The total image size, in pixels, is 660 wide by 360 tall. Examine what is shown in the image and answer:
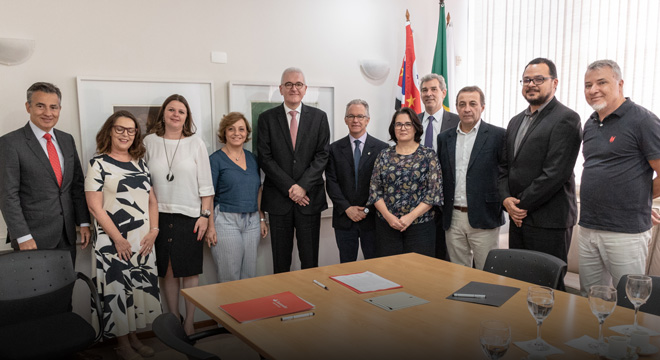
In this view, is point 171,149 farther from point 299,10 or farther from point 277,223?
point 299,10

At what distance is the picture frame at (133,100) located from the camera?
3.48 m

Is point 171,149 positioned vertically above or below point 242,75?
below

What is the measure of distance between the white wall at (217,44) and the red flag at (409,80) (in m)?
0.16

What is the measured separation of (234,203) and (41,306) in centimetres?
140

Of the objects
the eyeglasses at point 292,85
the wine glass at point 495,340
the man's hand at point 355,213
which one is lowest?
the man's hand at point 355,213

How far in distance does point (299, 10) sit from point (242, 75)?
0.80m

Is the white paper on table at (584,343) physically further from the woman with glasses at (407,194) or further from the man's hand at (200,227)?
the man's hand at (200,227)

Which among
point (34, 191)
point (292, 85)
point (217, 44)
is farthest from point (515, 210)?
point (34, 191)

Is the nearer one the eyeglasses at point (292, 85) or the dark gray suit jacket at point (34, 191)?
the dark gray suit jacket at point (34, 191)

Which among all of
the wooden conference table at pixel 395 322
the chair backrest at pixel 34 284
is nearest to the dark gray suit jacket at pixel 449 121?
the wooden conference table at pixel 395 322

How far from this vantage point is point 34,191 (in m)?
3.03

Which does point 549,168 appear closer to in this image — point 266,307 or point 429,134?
point 429,134

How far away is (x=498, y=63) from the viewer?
17.1ft

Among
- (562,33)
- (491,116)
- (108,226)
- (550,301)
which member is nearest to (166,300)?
(108,226)
